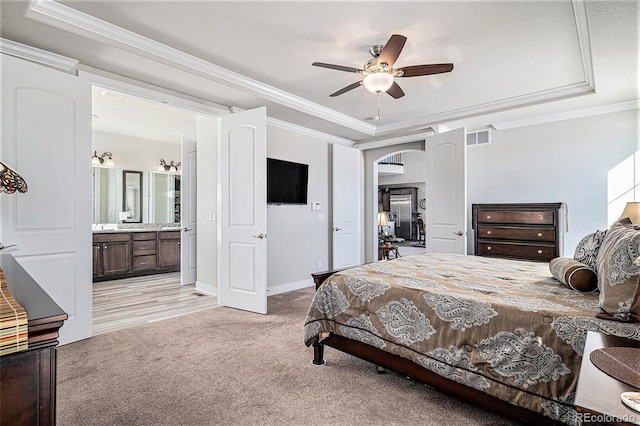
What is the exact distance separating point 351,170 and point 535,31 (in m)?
3.48

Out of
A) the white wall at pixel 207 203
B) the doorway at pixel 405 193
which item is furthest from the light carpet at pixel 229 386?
the doorway at pixel 405 193

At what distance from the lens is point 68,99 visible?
2.84 meters

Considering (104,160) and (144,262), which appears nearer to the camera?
(144,262)

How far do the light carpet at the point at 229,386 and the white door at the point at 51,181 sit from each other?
1.93ft

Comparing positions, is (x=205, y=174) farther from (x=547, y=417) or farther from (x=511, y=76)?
(x=547, y=417)

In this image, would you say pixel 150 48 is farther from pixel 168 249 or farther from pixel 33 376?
pixel 168 249

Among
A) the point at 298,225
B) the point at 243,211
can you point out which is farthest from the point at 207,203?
the point at 298,225

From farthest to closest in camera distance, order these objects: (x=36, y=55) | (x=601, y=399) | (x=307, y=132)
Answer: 1. (x=307, y=132)
2. (x=36, y=55)
3. (x=601, y=399)

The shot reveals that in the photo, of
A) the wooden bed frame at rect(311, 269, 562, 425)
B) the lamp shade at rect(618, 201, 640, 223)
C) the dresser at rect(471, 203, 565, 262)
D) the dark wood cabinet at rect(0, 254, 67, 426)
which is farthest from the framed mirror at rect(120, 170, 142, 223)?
the lamp shade at rect(618, 201, 640, 223)

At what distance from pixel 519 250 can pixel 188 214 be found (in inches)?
186

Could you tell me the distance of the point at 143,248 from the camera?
590cm

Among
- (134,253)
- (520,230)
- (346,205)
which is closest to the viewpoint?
(520,230)

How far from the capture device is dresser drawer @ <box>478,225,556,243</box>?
A: 3936mm

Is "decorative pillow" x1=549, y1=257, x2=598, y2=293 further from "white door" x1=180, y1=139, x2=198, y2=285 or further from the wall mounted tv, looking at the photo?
"white door" x1=180, y1=139, x2=198, y2=285
